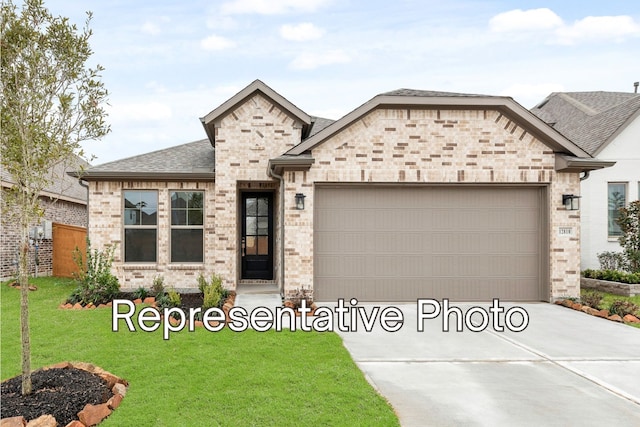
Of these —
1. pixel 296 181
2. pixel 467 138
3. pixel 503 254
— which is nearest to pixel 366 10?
pixel 467 138

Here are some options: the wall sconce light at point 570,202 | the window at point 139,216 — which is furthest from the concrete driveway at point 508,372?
the window at point 139,216

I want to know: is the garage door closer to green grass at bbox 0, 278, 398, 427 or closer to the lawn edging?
green grass at bbox 0, 278, 398, 427

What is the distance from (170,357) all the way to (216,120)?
7.10 m

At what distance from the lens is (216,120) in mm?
12031

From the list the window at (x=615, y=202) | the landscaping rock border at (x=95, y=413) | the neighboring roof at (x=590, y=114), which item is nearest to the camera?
the landscaping rock border at (x=95, y=413)

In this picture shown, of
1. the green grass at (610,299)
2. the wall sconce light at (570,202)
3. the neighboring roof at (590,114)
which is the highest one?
the neighboring roof at (590,114)

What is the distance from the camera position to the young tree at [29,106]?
4816 millimetres

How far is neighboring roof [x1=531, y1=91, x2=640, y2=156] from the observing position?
52.2ft

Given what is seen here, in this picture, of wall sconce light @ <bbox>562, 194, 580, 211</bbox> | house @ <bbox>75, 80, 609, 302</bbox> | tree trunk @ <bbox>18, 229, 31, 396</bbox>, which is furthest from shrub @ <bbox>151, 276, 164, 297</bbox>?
wall sconce light @ <bbox>562, 194, 580, 211</bbox>

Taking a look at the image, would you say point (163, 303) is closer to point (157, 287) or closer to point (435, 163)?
point (157, 287)

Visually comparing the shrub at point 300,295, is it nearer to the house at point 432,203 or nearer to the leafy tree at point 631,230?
the house at point 432,203

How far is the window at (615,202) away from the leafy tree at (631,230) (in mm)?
820

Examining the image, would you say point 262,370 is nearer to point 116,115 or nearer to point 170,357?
point 170,357

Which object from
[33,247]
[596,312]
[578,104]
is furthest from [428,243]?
[578,104]
